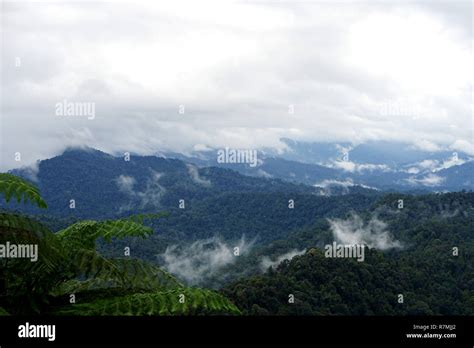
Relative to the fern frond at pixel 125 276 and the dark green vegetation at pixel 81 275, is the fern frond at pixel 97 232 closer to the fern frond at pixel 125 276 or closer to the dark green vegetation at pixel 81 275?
the dark green vegetation at pixel 81 275

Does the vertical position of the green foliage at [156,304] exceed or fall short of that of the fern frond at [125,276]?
it falls short

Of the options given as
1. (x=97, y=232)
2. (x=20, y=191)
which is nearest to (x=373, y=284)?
(x=97, y=232)

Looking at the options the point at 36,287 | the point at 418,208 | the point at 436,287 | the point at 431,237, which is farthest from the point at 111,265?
the point at 418,208

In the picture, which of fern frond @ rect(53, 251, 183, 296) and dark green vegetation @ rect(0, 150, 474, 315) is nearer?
dark green vegetation @ rect(0, 150, 474, 315)

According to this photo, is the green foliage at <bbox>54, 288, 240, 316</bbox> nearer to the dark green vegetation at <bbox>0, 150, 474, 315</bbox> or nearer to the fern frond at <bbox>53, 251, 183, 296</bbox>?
the dark green vegetation at <bbox>0, 150, 474, 315</bbox>
